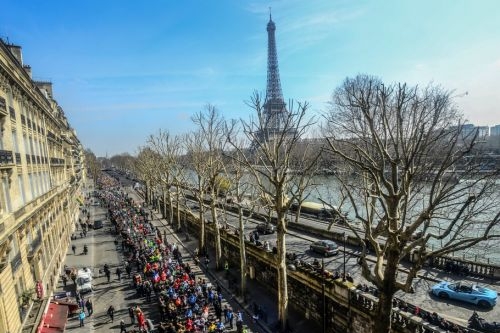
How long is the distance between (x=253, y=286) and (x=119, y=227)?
25.6 m

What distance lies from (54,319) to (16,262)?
15.9 feet

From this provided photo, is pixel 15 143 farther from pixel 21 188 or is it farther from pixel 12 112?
pixel 21 188

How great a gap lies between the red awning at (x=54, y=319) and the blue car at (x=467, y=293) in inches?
752

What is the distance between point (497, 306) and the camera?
15.5 metres

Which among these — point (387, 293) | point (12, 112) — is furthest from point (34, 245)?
point (387, 293)

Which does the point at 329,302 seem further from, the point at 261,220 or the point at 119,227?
the point at 119,227

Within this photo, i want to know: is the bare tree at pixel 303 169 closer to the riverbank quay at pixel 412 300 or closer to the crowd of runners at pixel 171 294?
the riverbank quay at pixel 412 300

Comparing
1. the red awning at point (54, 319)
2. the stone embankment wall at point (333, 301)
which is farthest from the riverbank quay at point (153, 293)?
the stone embankment wall at point (333, 301)

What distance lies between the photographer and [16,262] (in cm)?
1705

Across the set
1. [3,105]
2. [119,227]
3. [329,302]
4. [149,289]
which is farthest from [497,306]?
[119,227]

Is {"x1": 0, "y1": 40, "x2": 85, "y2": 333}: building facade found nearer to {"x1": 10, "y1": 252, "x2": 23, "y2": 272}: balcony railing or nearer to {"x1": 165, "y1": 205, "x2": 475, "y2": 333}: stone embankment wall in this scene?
{"x1": 10, "y1": 252, "x2": 23, "y2": 272}: balcony railing

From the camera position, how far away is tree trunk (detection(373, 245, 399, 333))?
10078 millimetres

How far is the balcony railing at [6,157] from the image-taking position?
1660 cm

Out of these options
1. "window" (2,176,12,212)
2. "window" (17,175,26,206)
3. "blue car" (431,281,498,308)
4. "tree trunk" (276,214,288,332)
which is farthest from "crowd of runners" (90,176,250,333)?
"blue car" (431,281,498,308)
